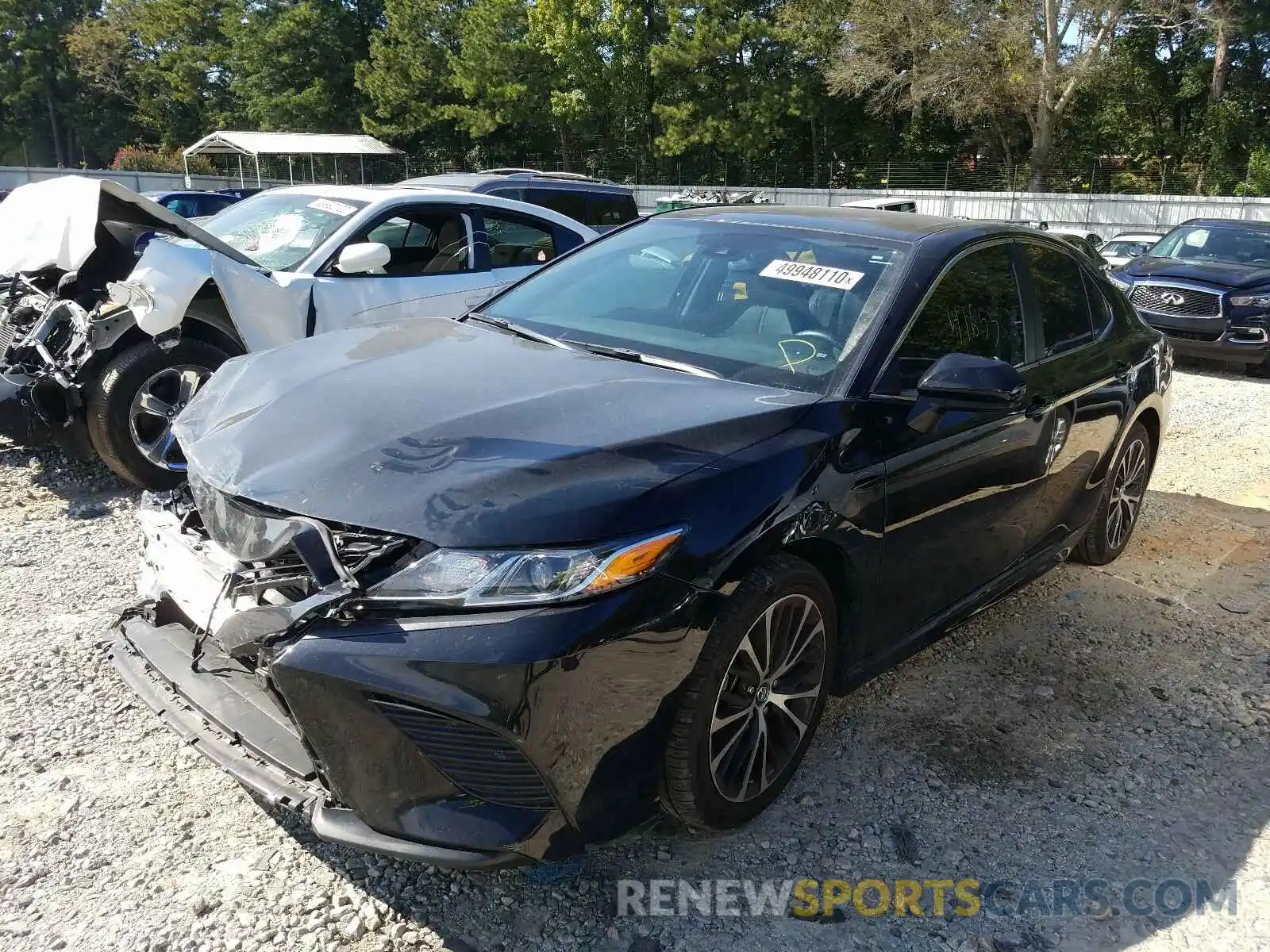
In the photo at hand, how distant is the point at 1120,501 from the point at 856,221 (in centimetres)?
221

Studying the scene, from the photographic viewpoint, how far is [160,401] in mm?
5133

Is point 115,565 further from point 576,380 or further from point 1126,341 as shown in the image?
point 1126,341

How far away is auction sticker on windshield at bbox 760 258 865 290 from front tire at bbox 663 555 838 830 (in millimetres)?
1063

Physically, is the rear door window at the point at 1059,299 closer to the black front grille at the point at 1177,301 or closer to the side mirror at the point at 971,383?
the side mirror at the point at 971,383

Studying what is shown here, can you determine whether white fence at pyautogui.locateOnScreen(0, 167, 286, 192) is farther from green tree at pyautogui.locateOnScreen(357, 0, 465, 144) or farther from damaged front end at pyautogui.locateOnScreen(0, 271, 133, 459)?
damaged front end at pyautogui.locateOnScreen(0, 271, 133, 459)

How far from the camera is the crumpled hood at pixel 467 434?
2.20 metres

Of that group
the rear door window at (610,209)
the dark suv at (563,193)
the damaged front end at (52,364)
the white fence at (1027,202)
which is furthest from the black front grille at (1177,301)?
the white fence at (1027,202)

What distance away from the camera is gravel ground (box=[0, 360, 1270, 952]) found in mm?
2393

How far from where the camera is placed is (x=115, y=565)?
434cm

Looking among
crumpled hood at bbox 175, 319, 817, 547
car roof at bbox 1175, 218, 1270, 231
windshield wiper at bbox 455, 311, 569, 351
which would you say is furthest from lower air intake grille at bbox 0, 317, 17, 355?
car roof at bbox 1175, 218, 1270, 231

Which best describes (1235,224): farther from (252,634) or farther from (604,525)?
(252,634)

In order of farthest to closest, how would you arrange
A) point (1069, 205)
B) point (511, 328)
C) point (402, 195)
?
point (1069, 205) < point (402, 195) < point (511, 328)

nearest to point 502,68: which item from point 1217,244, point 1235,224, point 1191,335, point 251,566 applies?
point 1235,224

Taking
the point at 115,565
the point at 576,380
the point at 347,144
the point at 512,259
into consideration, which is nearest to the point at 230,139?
the point at 347,144
